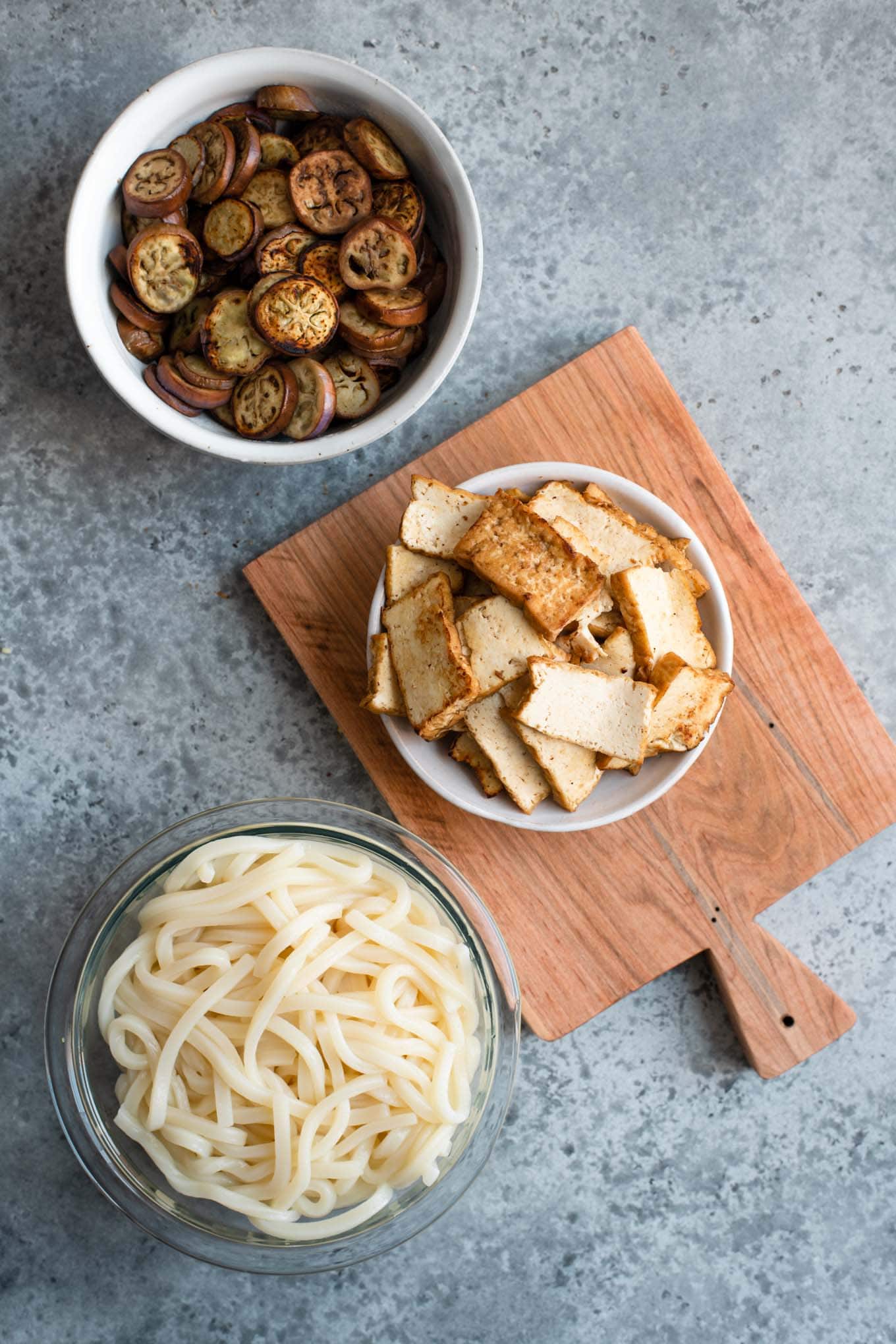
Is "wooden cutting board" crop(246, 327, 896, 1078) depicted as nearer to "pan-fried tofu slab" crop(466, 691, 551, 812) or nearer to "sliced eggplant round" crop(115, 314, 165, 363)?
"pan-fried tofu slab" crop(466, 691, 551, 812)

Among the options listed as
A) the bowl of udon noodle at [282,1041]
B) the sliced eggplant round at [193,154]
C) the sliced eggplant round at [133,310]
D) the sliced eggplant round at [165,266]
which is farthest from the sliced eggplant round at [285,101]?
the bowl of udon noodle at [282,1041]

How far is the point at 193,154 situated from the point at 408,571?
2.40ft

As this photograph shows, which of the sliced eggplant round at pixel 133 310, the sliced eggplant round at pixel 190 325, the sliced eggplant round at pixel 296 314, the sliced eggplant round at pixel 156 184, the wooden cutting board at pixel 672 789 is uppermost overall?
the sliced eggplant round at pixel 156 184

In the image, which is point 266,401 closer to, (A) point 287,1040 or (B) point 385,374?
(B) point 385,374

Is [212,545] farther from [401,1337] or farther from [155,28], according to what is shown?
[401,1337]

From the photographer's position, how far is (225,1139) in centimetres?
155

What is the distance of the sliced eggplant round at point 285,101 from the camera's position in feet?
5.36

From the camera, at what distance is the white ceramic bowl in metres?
1.59

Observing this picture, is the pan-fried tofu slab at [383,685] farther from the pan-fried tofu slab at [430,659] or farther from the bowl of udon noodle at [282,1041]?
the bowl of udon noodle at [282,1041]

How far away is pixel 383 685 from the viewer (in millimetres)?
1685

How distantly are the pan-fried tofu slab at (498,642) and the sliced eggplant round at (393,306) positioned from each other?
1.51 feet

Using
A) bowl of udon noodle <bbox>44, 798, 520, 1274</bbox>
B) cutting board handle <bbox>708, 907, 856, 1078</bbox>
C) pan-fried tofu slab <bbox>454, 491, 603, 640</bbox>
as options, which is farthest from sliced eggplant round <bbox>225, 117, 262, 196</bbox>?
cutting board handle <bbox>708, 907, 856, 1078</bbox>

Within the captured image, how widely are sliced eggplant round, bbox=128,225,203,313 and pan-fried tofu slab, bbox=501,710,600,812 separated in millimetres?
839

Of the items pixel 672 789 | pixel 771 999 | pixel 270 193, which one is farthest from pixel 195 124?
pixel 771 999
